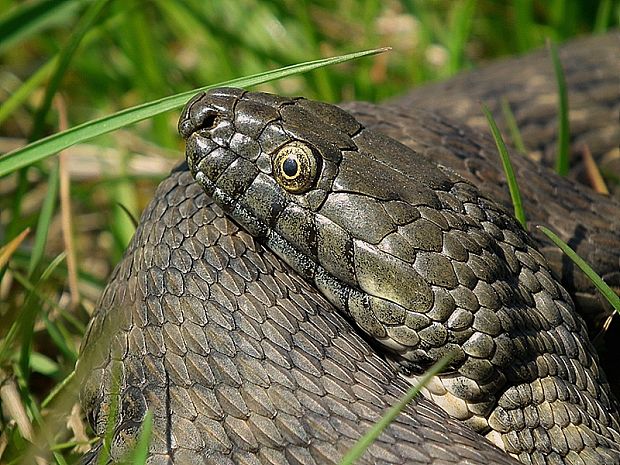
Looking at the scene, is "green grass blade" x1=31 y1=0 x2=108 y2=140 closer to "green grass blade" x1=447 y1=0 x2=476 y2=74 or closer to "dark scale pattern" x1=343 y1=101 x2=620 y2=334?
"dark scale pattern" x1=343 y1=101 x2=620 y2=334

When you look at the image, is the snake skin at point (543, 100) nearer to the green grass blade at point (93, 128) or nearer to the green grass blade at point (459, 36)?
the green grass blade at point (459, 36)

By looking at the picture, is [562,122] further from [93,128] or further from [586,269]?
[93,128]

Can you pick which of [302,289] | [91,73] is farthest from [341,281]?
[91,73]

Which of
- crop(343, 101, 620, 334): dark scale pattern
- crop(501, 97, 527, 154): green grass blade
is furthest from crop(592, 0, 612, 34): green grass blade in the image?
crop(343, 101, 620, 334): dark scale pattern

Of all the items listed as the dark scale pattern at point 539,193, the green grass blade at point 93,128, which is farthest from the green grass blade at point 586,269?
the green grass blade at point 93,128

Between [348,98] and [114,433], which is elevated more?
[348,98]

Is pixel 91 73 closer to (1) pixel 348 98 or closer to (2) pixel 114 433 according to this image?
(1) pixel 348 98

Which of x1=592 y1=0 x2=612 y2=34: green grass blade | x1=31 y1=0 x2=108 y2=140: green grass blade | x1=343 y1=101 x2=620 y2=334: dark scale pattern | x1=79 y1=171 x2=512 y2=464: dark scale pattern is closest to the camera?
x1=79 y1=171 x2=512 y2=464: dark scale pattern
